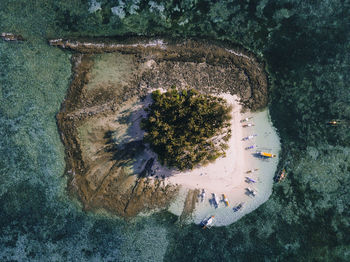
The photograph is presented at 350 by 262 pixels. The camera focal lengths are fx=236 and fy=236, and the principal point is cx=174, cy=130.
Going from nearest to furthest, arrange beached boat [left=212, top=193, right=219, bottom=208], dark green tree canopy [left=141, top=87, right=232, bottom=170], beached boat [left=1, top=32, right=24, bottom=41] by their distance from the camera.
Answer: dark green tree canopy [left=141, top=87, right=232, bottom=170], beached boat [left=1, top=32, right=24, bottom=41], beached boat [left=212, top=193, right=219, bottom=208]

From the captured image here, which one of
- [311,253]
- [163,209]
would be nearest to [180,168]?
[163,209]

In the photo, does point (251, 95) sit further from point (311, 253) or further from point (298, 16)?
point (311, 253)

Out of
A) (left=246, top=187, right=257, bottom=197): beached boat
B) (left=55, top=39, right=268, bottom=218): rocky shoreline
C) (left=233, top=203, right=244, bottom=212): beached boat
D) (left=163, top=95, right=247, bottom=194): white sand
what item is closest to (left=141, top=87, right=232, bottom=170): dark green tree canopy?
(left=163, top=95, right=247, bottom=194): white sand

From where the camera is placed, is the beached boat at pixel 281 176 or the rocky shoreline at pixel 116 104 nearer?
the rocky shoreline at pixel 116 104

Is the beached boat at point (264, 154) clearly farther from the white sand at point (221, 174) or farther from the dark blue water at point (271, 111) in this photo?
the white sand at point (221, 174)

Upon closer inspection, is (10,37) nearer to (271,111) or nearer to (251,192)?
(271,111)

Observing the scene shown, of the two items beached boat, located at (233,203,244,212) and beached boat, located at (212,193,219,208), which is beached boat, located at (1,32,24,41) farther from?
beached boat, located at (233,203,244,212)

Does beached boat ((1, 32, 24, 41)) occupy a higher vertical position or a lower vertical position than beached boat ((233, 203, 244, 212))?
higher

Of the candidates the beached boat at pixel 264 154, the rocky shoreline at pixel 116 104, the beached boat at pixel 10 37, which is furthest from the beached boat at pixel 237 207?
the beached boat at pixel 10 37
